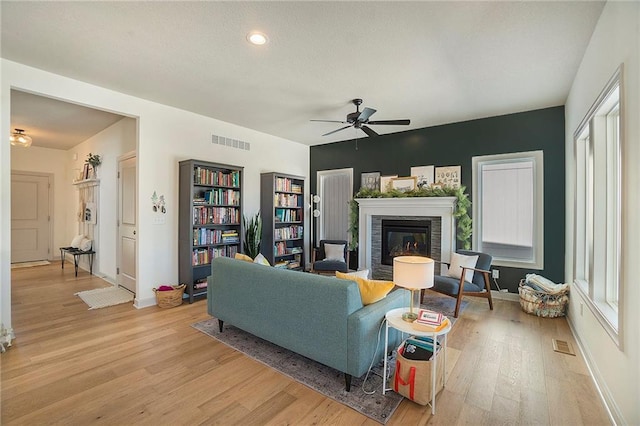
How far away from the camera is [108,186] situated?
534cm

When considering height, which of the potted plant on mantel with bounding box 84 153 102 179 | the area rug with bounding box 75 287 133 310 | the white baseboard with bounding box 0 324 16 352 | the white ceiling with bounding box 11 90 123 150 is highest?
the white ceiling with bounding box 11 90 123 150

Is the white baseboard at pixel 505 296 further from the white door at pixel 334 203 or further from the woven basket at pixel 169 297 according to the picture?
the woven basket at pixel 169 297

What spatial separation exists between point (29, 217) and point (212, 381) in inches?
300

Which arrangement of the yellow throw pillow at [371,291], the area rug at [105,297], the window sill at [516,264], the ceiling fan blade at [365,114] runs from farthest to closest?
the window sill at [516,264] < the area rug at [105,297] < the ceiling fan blade at [365,114] < the yellow throw pillow at [371,291]

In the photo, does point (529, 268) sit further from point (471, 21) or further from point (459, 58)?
point (471, 21)

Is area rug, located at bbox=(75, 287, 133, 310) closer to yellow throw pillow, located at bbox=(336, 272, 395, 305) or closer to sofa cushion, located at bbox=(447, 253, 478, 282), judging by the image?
yellow throw pillow, located at bbox=(336, 272, 395, 305)

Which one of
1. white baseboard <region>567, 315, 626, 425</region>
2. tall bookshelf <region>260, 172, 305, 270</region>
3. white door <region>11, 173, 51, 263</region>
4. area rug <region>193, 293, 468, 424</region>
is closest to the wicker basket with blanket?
white baseboard <region>567, 315, 626, 425</region>

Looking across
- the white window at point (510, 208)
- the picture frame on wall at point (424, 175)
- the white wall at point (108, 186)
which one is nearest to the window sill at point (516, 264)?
the white window at point (510, 208)

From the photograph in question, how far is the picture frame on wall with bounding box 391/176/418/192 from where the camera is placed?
5.32m

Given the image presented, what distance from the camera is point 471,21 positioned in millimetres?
2273

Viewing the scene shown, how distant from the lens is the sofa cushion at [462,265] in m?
4.08

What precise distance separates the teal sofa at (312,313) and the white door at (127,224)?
2.56m

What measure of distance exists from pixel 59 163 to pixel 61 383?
7107mm

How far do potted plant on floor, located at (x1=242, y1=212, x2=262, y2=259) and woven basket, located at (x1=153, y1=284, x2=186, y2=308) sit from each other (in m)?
1.38
